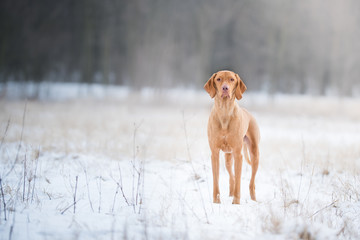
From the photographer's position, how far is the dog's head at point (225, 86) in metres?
3.05

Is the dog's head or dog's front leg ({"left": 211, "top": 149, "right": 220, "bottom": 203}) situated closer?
the dog's head

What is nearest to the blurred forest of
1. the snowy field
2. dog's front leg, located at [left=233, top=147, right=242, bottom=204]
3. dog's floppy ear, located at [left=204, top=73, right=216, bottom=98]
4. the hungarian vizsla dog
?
the snowy field

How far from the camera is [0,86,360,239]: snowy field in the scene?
233 centimetres

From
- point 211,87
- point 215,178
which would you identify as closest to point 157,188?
point 215,178

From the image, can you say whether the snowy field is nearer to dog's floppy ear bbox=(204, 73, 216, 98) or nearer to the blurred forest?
dog's floppy ear bbox=(204, 73, 216, 98)

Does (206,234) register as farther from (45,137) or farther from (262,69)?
(262,69)

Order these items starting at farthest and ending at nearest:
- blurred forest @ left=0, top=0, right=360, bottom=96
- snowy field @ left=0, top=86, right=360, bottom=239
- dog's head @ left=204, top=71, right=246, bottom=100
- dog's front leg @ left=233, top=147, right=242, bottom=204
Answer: blurred forest @ left=0, top=0, right=360, bottom=96 < dog's front leg @ left=233, top=147, right=242, bottom=204 < dog's head @ left=204, top=71, right=246, bottom=100 < snowy field @ left=0, top=86, right=360, bottom=239

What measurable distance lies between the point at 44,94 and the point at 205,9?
40.5 feet

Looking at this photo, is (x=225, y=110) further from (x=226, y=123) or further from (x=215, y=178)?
(x=215, y=178)

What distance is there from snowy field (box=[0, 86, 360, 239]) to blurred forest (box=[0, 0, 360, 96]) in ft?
37.2

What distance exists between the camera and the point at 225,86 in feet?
9.93

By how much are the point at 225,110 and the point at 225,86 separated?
11.0 inches

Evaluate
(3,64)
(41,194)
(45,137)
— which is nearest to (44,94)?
(3,64)

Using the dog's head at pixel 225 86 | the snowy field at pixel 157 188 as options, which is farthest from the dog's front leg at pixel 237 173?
the dog's head at pixel 225 86
